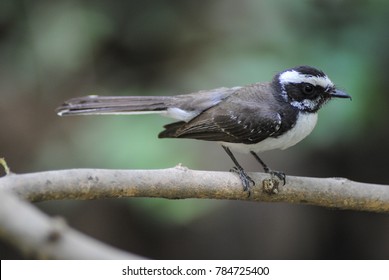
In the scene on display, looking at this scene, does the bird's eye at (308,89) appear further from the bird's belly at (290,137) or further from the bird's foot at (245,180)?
the bird's foot at (245,180)

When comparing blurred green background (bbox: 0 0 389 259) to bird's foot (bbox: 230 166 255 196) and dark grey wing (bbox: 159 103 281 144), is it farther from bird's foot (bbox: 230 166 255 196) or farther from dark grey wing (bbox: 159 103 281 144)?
bird's foot (bbox: 230 166 255 196)

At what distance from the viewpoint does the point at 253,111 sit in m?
4.22

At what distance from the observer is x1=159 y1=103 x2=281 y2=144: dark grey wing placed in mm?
4105

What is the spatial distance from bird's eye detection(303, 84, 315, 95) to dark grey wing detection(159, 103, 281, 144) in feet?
0.94

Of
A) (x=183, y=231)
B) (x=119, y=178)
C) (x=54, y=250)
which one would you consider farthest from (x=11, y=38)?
(x=54, y=250)

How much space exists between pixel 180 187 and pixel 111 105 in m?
1.23

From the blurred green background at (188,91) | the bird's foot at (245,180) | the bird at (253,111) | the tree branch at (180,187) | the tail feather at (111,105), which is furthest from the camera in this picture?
the blurred green background at (188,91)

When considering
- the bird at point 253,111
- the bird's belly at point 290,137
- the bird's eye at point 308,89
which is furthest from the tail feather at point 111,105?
the bird's eye at point 308,89

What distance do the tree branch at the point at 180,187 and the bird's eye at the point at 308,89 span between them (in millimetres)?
745

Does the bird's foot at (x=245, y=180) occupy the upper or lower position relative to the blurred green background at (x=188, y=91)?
lower

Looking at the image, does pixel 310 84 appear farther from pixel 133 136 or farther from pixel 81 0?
pixel 81 0

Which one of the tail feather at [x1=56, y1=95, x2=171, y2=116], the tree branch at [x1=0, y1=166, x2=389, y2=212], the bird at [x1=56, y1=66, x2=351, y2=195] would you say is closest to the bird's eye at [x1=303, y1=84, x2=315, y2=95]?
the bird at [x1=56, y1=66, x2=351, y2=195]

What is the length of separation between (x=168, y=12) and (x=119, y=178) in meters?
3.79

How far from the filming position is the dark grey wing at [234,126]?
4.11 meters
